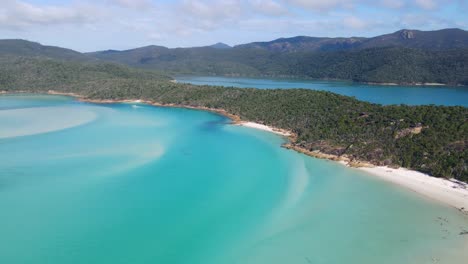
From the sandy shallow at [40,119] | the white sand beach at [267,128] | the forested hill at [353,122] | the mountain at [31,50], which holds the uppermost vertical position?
the mountain at [31,50]

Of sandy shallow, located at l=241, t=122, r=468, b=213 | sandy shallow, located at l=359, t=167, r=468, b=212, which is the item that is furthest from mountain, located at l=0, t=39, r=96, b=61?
sandy shallow, located at l=359, t=167, r=468, b=212

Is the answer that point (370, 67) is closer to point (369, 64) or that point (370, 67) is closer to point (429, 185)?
point (369, 64)

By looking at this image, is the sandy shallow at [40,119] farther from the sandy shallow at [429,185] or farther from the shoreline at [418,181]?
the sandy shallow at [429,185]

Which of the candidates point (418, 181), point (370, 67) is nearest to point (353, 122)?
point (418, 181)

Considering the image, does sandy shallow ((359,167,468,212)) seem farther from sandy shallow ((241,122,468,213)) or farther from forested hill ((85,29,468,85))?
forested hill ((85,29,468,85))

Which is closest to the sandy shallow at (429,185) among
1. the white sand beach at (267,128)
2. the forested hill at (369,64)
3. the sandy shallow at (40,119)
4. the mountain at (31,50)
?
the white sand beach at (267,128)

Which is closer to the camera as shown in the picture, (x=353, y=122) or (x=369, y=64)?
(x=353, y=122)
